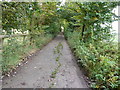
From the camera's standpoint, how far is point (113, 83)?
67.3 inches

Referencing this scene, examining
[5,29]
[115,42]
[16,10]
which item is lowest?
[115,42]

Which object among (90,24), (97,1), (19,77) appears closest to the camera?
(19,77)

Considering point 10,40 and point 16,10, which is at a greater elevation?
point 16,10

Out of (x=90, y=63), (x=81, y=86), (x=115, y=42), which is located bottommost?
(x=81, y=86)

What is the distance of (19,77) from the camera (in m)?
2.26

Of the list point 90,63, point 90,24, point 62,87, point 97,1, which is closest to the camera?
point 62,87

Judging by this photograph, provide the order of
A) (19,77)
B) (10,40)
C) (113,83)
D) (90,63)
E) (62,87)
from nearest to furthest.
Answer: (113,83)
(62,87)
(19,77)
(90,63)
(10,40)

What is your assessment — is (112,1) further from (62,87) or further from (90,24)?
(62,87)

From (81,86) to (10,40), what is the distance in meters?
2.22

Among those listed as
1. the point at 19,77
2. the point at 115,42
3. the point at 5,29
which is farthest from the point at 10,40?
the point at 115,42

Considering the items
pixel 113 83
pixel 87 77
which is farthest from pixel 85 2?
pixel 113 83

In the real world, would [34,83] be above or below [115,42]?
below

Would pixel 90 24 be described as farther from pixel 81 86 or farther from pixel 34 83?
pixel 34 83

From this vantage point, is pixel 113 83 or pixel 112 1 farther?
pixel 112 1
